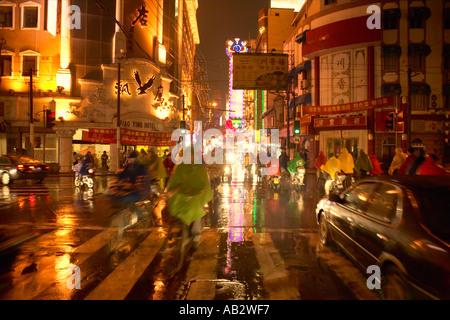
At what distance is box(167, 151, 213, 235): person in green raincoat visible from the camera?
5397 millimetres

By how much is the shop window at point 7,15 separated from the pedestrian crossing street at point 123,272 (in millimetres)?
27369

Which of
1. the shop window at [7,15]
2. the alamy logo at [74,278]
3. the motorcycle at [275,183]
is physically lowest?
the alamy logo at [74,278]

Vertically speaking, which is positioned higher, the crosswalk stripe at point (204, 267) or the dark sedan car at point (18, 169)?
the dark sedan car at point (18, 169)

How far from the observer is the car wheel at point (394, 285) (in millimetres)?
3275

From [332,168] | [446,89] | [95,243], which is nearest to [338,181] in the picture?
[332,168]

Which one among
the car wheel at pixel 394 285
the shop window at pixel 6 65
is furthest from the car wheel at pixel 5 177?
the car wheel at pixel 394 285

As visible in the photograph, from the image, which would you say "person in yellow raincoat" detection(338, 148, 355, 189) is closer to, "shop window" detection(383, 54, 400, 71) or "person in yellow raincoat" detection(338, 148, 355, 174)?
"person in yellow raincoat" detection(338, 148, 355, 174)

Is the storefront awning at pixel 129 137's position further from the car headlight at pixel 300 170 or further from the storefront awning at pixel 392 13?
the storefront awning at pixel 392 13

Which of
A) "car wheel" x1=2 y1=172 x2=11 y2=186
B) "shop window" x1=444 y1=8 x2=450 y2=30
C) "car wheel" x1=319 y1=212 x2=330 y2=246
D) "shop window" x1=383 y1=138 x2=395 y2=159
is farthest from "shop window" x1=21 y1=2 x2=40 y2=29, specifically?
"shop window" x1=444 y1=8 x2=450 y2=30

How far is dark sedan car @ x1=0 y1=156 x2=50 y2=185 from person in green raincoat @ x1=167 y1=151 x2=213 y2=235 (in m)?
14.8

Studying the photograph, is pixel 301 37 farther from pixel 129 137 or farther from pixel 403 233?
pixel 403 233

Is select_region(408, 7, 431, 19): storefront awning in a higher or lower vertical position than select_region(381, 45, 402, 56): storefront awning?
higher

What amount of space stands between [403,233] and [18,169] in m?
18.3
